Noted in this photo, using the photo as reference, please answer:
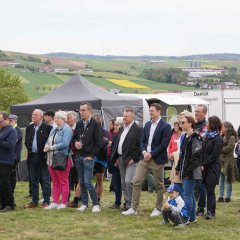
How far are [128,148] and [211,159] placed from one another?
1405mm

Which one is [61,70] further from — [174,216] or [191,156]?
[174,216]

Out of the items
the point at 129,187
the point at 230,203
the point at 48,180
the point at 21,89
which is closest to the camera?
the point at 129,187

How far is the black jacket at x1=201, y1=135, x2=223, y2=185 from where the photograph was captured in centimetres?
895

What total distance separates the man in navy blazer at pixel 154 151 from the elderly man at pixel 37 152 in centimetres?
171

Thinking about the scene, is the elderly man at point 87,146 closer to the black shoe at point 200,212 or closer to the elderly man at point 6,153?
the elderly man at point 6,153

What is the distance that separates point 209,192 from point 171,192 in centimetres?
70

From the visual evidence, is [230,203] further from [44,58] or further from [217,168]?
[44,58]

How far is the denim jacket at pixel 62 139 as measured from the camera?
9.98 metres

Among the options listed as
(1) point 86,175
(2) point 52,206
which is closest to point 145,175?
(1) point 86,175

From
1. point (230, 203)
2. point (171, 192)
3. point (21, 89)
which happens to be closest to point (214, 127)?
point (171, 192)

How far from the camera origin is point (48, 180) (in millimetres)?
10469

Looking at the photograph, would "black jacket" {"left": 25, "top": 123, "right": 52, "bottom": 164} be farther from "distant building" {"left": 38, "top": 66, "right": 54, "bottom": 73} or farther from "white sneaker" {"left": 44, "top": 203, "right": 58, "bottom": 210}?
"distant building" {"left": 38, "top": 66, "right": 54, "bottom": 73}

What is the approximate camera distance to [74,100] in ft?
51.9

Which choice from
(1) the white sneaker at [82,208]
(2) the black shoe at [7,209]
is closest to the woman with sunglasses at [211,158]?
(1) the white sneaker at [82,208]
